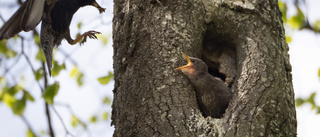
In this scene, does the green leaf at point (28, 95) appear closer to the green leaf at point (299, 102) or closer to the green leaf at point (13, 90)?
the green leaf at point (13, 90)

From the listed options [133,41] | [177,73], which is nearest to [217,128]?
[177,73]

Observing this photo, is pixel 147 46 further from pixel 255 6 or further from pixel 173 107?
pixel 255 6

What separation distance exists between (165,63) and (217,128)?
59cm

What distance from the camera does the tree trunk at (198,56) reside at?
2.34 m

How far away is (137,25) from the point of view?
2.81 m

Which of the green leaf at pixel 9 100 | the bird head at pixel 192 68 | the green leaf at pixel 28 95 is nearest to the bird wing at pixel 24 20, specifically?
the green leaf at pixel 28 95

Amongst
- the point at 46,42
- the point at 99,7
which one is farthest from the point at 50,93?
the point at 99,7

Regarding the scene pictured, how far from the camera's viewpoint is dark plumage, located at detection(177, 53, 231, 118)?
8.84 ft

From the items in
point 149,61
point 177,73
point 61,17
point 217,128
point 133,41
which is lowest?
point 217,128

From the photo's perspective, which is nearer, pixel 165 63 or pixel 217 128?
pixel 217 128

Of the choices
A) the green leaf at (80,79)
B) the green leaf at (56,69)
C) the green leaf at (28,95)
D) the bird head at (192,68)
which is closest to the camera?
the bird head at (192,68)

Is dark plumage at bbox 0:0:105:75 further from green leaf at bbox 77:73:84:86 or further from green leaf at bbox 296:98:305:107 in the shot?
green leaf at bbox 296:98:305:107

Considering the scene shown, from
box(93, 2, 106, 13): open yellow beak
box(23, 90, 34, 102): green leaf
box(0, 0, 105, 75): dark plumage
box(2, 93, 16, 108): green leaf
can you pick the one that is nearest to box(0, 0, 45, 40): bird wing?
box(0, 0, 105, 75): dark plumage

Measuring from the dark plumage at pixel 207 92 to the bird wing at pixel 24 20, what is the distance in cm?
133
